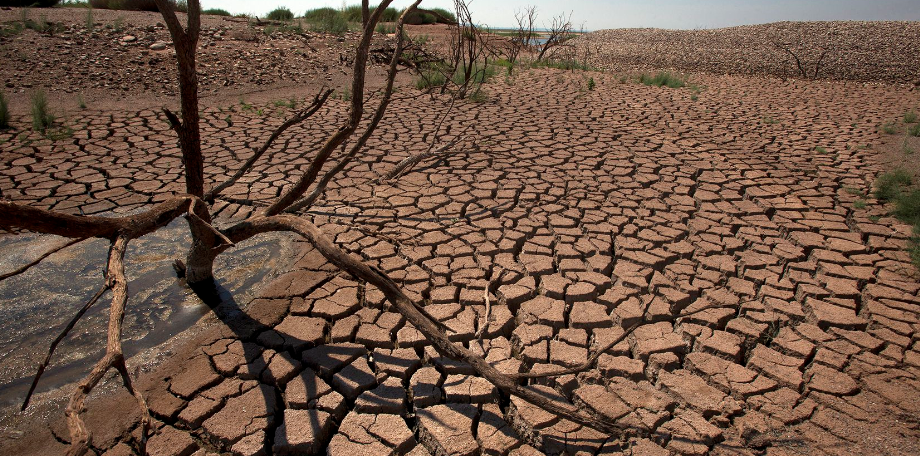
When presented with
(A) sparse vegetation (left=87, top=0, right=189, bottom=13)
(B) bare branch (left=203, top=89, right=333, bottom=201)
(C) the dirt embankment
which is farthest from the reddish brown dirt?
(A) sparse vegetation (left=87, top=0, right=189, bottom=13)

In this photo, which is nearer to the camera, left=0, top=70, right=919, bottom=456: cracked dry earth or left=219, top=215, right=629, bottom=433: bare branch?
left=219, top=215, right=629, bottom=433: bare branch

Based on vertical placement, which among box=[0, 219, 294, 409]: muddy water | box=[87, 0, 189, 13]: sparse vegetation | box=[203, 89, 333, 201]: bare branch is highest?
box=[87, 0, 189, 13]: sparse vegetation

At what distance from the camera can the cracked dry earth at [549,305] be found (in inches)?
79.0

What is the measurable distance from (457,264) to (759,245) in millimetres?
1886

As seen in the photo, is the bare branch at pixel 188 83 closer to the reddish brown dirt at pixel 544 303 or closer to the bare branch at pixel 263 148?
the bare branch at pixel 263 148

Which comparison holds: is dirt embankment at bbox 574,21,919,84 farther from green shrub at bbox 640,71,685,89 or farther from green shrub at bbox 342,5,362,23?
green shrub at bbox 342,5,362,23

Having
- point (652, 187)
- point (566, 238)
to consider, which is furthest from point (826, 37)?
point (566, 238)

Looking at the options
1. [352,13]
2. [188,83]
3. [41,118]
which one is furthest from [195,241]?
[352,13]

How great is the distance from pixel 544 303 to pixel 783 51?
49.5 feet

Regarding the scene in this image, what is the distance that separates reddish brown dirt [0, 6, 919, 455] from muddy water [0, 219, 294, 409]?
188mm

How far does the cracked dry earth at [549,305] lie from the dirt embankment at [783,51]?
7.63m

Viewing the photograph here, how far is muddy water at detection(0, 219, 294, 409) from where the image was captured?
233cm

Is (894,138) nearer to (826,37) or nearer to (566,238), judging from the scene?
(566,238)

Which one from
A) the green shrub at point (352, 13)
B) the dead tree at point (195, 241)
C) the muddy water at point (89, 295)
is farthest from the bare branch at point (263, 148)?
the green shrub at point (352, 13)
